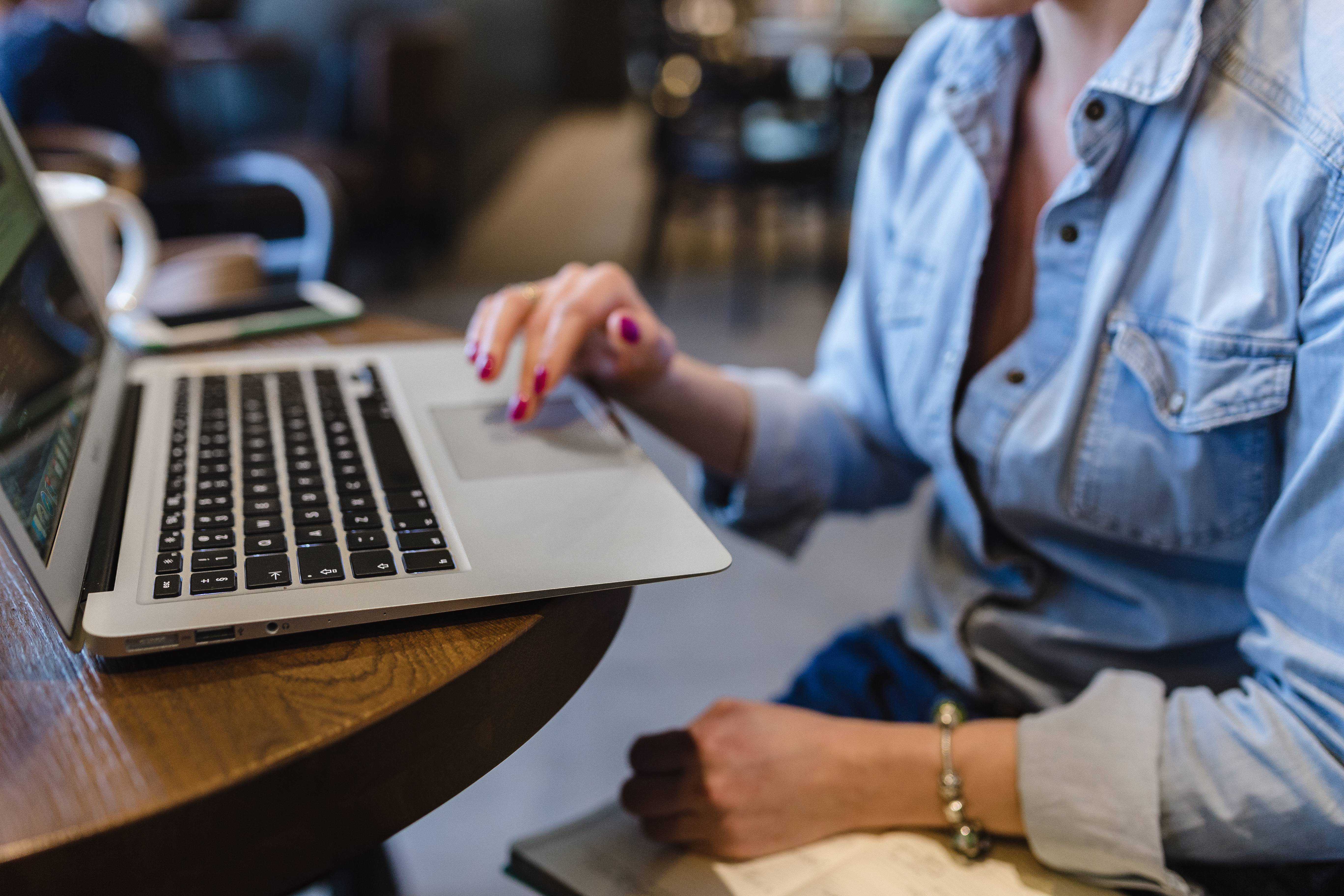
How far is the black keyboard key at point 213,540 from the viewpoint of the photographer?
411 millimetres

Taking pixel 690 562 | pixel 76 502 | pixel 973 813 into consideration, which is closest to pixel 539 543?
pixel 690 562

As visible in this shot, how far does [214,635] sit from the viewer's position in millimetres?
365

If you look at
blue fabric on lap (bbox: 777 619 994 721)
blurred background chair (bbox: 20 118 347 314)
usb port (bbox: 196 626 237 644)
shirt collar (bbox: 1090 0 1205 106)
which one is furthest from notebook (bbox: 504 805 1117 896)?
blurred background chair (bbox: 20 118 347 314)

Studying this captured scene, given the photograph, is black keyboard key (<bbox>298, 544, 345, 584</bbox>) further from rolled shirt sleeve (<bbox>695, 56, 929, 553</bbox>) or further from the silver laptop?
rolled shirt sleeve (<bbox>695, 56, 929, 553</bbox>)

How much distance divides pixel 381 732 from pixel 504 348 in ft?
1.05

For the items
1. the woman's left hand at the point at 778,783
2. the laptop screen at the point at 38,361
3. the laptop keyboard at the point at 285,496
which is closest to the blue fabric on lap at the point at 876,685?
the woman's left hand at the point at 778,783

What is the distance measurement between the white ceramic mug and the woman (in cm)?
35

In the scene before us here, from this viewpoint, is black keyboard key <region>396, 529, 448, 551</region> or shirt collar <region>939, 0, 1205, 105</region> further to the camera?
shirt collar <region>939, 0, 1205, 105</region>

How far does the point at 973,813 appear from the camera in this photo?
55 cm

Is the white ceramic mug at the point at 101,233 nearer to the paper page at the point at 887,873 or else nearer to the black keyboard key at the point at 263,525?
the black keyboard key at the point at 263,525

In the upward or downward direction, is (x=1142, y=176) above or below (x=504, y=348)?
above

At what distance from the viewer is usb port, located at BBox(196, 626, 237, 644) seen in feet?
1.19

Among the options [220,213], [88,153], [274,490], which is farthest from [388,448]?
[220,213]

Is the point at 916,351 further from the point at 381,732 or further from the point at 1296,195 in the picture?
the point at 381,732
